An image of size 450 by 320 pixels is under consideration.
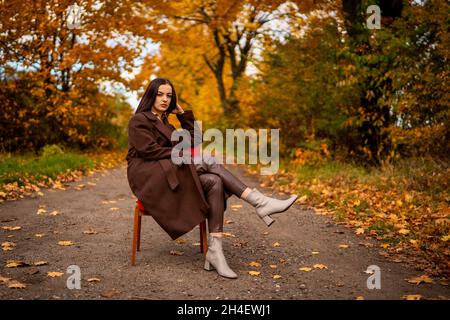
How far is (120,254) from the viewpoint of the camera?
450 centimetres

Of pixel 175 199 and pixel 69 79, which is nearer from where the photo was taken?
pixel 175 199

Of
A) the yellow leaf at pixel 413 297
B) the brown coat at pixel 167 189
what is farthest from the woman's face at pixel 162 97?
the yellow leaf at pixel 413 297

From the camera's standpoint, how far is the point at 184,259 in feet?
14.5

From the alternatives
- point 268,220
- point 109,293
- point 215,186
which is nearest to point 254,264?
point 268,220

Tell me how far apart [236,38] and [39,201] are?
15.4m

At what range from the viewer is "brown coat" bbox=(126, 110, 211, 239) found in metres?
4.03

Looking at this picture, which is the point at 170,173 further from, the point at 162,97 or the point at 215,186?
the point at 162,97

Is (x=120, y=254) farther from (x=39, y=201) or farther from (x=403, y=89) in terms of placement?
(x=403, y=89)

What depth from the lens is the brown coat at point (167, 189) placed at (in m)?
4.03

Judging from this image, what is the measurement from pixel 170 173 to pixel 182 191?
19cm

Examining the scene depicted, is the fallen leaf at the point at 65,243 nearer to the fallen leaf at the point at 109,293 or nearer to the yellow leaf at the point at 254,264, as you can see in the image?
the fallen leaf at the point at 109,293

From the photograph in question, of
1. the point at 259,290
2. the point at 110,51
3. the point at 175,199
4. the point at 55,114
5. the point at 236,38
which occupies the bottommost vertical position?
the point at 259,290

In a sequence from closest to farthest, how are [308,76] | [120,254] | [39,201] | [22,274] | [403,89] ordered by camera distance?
[22,274] → [120,254] → [39,201] → [403,89] → [308,76]

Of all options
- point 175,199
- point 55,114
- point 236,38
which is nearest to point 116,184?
point 55,114
